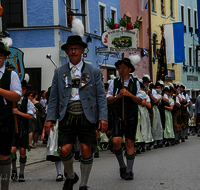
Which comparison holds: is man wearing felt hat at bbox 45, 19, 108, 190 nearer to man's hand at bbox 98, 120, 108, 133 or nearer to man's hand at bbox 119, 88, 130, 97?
man's hand at bbox 98, 120, 108, 133

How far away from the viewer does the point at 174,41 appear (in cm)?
3091

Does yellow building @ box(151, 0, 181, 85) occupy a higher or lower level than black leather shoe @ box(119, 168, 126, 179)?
higher

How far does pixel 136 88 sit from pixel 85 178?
238 centimetres

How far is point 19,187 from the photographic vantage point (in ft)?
24.0

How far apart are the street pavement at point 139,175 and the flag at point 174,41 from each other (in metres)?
20.2

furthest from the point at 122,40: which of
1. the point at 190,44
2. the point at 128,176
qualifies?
the point at 190,44

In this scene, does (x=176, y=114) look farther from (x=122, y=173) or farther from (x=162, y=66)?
(x=162, y=66)

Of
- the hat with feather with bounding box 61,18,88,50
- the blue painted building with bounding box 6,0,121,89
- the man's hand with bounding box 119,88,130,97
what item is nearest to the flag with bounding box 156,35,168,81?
the blue painted building with bounding box 6,0,121,89

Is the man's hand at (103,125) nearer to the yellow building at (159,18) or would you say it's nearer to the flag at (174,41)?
the flag at (174,41)

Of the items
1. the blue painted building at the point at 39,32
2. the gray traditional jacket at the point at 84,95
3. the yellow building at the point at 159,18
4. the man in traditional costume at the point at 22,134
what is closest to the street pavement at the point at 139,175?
the man in traditional costume at the point at 22,134

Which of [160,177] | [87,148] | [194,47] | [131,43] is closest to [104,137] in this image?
[131,43]

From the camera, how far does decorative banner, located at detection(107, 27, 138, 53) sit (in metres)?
8.78

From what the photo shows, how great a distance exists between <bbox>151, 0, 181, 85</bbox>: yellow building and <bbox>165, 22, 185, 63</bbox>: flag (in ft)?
3.53

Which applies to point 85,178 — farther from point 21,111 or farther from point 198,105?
point 198,105
